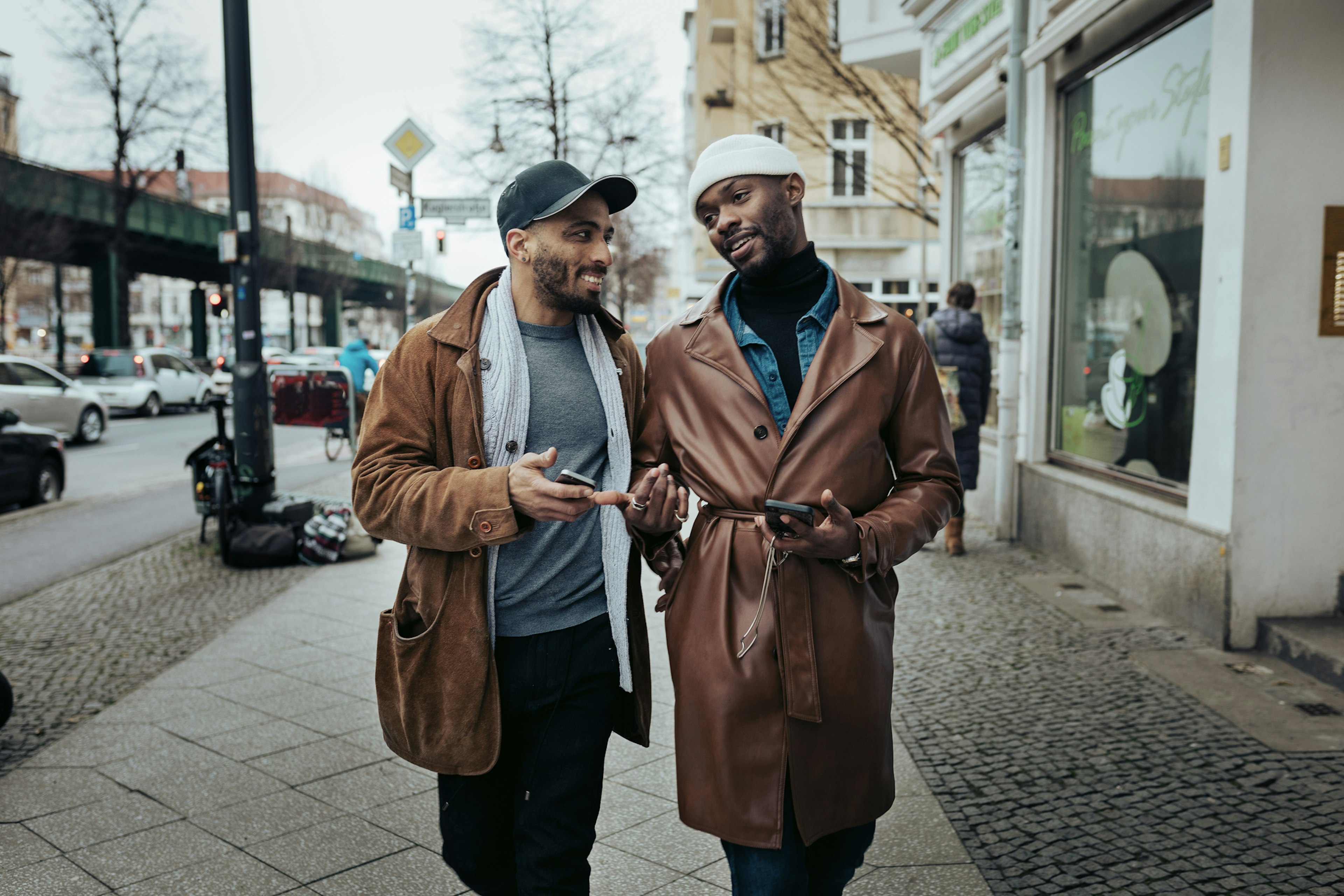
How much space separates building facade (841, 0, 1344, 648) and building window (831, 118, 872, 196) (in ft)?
57.7

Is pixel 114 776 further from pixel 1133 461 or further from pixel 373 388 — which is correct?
pixel 1133 461

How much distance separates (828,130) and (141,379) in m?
18.6

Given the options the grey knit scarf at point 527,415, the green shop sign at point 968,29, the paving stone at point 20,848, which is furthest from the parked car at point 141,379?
the grey knit scarf at point 527,415

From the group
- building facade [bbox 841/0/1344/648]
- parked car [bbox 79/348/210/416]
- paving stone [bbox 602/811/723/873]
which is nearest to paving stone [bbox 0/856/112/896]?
paving stone [bbox 602/811/723/873]

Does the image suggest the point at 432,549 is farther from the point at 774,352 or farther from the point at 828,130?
the point at 828,130

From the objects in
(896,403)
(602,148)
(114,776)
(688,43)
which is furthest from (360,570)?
(688,43)

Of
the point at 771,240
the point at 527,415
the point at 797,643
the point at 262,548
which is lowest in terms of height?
the point at 262,548

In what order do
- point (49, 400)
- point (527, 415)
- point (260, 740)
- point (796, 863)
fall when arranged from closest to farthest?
point (796, 863)
point (527, 415)
point (260, 740)
point (49, 400)

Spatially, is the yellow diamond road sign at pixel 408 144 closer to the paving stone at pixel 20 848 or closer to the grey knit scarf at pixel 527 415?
the paving stone at pixel 20 848

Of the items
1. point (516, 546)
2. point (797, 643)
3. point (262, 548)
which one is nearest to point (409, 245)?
point (262, 548)

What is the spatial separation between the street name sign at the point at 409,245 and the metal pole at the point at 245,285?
11.9 feet

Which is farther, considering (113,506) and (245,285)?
(113,506)

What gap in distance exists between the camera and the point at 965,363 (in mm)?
8438

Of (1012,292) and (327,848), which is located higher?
(1012,292)
